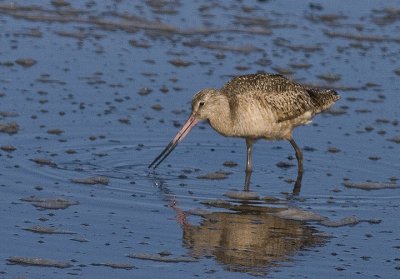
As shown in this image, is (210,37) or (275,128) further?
(210,37)

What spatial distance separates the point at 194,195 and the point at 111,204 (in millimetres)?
708

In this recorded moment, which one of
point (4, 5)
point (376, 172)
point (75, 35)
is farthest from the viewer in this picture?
point (4, 5)

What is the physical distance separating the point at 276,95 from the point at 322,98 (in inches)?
27.0

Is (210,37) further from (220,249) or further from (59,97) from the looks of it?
(220,249)

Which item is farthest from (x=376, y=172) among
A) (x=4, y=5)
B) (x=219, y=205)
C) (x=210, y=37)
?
(x=4, y=5)

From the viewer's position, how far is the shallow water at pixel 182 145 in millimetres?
7488

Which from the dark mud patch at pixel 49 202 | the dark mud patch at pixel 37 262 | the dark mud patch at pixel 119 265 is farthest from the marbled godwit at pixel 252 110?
the dark mud patch at pixel 37 262

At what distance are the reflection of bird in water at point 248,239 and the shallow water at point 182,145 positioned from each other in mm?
16

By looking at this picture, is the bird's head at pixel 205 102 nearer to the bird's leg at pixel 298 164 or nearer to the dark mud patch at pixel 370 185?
the bird's leg at pixel 298 164

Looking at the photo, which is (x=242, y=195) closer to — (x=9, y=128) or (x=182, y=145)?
(x=182, y=145)

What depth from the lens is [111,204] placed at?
8461 millimetres

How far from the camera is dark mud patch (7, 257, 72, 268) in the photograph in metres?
7.04

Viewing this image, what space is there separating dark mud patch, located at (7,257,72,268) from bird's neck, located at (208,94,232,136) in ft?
9.38

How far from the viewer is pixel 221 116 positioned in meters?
9.63
